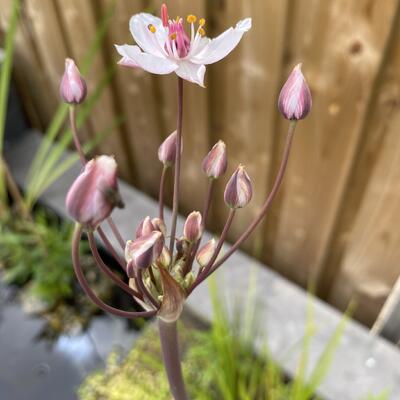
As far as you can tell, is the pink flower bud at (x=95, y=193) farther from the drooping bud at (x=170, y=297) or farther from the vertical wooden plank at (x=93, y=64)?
the vertical wooden plank at (x=93, y=64)

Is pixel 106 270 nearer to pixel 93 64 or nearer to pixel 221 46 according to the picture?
pixel 221 46

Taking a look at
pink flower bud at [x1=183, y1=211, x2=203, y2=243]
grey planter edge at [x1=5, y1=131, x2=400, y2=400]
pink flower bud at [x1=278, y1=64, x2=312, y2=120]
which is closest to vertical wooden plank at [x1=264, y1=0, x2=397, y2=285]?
grey planter edge at [x1=5, y1=131, x2=400, y2=400]

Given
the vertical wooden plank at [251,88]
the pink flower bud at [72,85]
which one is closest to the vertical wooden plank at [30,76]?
the vertical wooden plank at [251,88]

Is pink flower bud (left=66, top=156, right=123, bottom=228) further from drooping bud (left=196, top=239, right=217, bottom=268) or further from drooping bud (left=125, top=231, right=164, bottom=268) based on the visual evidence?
drooping bud (left=196, top=239, right=217, bottom=268)

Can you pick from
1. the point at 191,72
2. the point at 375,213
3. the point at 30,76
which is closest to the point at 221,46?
the point at 191,72

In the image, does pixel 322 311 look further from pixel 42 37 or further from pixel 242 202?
pixel 42 37

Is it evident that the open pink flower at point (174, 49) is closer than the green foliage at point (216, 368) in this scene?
Yes

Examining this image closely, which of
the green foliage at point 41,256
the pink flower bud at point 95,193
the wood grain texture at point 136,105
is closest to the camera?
the pink flower bud at point 95,193
